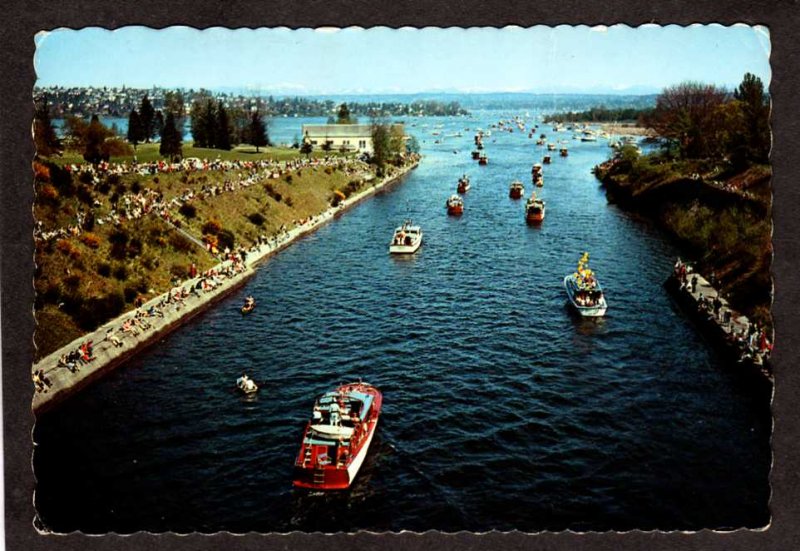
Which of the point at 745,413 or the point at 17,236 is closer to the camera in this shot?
the point at 17,236

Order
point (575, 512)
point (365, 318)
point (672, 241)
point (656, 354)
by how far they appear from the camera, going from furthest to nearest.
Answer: point (672, 241), point (365, 318), point (656, 354), point (575, 512)

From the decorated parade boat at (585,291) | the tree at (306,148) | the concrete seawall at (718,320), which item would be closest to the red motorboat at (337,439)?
A: the decorated parade boat at (585,291)

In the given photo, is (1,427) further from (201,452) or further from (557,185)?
(557,185)

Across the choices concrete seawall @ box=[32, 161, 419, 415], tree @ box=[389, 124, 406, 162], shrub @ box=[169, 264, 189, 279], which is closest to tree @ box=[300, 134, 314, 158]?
tree @ box=[389, 124, 406, 162]

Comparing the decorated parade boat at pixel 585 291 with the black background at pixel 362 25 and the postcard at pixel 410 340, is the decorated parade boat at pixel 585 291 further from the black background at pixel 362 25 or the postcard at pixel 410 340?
the black background at pixel 362 25

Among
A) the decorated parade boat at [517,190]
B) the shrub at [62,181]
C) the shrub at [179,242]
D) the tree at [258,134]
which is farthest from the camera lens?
the tree at [258,134]

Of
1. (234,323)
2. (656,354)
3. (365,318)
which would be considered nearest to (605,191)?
(656,354)
